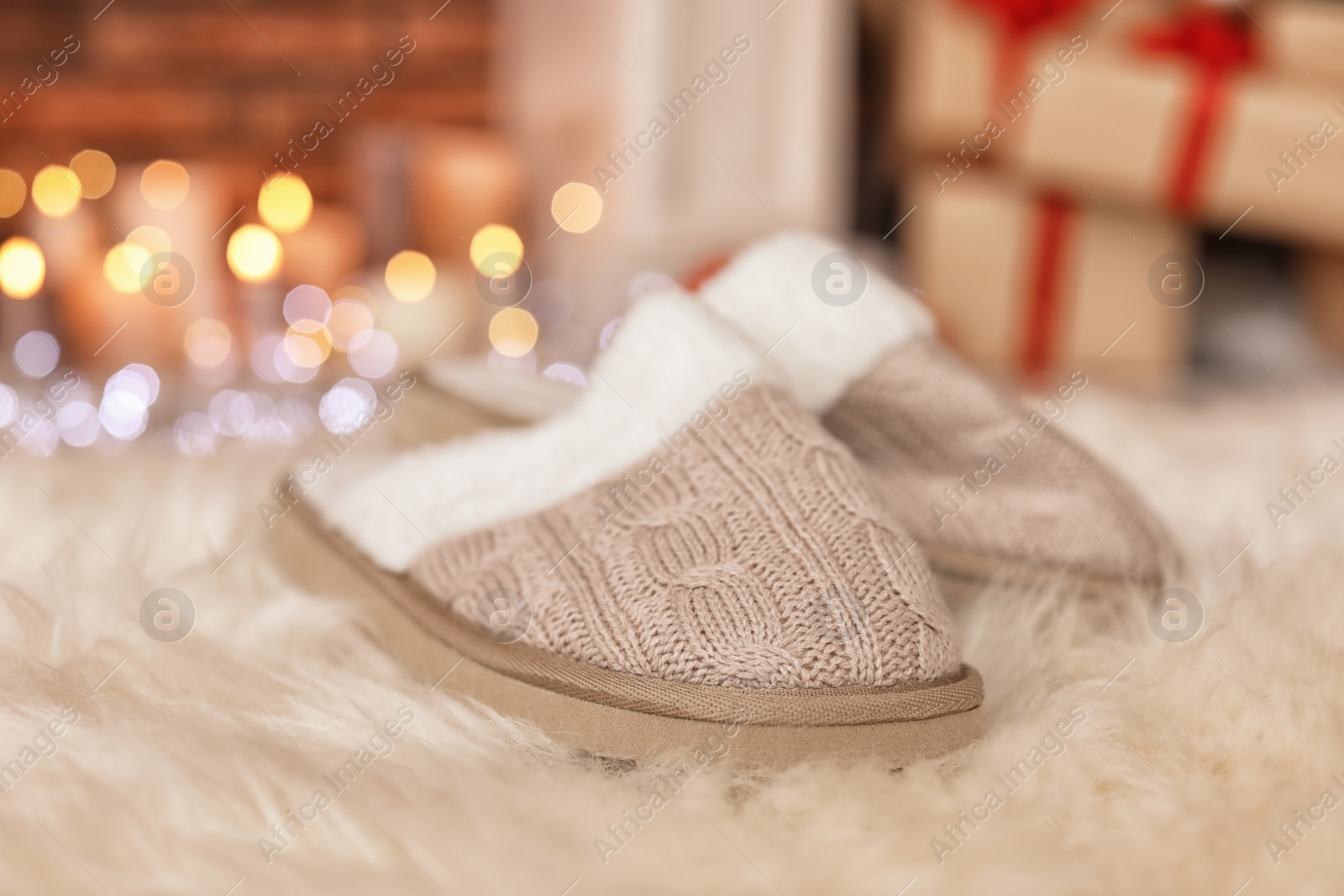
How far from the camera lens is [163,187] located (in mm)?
1316

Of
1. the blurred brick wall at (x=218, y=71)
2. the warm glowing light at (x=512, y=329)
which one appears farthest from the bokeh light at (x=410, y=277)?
the blurred brick wall at (x=218, y=71)

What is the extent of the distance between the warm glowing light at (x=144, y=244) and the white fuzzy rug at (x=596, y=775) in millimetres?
828

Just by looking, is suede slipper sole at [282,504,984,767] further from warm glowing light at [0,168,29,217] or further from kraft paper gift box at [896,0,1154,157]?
warm glowing light at [0,168,29,217]

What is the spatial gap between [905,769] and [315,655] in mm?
267

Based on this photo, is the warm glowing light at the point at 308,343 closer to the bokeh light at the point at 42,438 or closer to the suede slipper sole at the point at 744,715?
the bokeh light at the point at 42,438

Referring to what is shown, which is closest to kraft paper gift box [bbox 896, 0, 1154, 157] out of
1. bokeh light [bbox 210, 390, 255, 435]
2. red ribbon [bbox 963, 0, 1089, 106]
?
red ribbon [bbox 963, 0, 1089, 106]

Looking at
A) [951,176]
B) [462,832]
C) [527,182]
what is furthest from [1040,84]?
[462,832]

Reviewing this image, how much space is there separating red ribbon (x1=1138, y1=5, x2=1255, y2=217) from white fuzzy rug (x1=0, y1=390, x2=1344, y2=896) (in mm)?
771

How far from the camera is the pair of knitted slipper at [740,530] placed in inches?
15.3

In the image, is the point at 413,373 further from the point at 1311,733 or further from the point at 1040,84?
the point at 1040,84

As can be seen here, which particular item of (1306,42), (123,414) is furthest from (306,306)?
(1306,42)

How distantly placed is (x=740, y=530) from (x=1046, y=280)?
1.06 m

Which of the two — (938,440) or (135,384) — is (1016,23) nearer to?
(938,440)

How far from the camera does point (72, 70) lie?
1.56m
